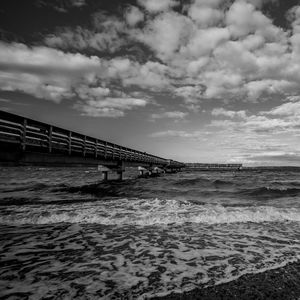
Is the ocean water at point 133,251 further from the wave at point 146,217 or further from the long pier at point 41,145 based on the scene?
the long pier at point 41,145

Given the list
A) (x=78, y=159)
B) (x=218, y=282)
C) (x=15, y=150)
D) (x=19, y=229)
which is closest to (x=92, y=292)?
(x=218, y=282)

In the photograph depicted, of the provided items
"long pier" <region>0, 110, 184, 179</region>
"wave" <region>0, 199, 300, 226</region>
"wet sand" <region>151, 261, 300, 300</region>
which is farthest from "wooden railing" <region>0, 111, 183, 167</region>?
"wet sand" <region>151, 261, 300, 300</region>

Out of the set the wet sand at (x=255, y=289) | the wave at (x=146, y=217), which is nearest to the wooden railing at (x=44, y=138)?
the wave at (x=146, y=217)

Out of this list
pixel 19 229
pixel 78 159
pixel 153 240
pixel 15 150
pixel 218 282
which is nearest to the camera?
pixel 218 282

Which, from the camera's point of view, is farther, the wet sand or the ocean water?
the ocean water

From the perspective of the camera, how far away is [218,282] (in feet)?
11.3

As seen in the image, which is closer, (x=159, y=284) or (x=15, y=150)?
(x=159, y=284)

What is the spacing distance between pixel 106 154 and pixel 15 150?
10.3 metres

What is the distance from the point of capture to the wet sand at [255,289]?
2973 millimetres

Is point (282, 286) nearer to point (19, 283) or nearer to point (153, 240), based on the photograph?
point (153, 240)

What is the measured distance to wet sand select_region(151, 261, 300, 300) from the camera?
9.75 feet

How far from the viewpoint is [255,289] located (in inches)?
125

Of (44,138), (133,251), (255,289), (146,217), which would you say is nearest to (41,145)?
(44,138)

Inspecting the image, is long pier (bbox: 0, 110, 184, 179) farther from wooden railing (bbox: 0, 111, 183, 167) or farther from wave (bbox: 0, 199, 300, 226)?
wave (bbox: 0, 199, 300, 226)
